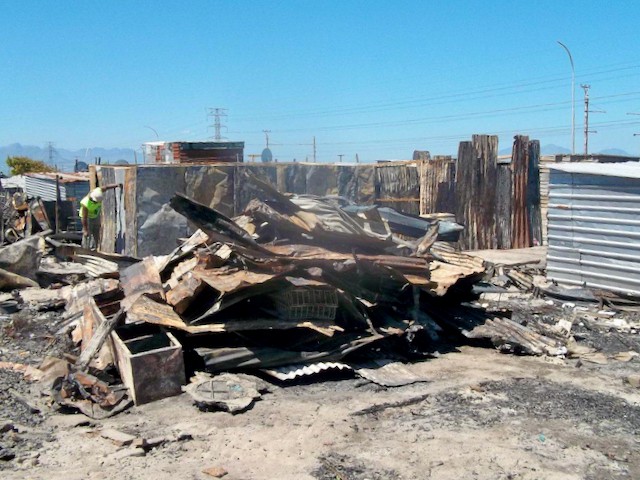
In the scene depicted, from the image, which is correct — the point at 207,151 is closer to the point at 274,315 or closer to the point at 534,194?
the point at 534,194

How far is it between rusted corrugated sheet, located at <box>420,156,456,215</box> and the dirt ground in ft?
27.2

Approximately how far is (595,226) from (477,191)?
478 cm

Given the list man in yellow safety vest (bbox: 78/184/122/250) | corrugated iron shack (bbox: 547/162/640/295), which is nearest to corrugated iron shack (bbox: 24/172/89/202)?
man in yellow safety vest (bbox: 78/184/122/250)

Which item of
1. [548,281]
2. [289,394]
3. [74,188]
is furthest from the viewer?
[74,188]

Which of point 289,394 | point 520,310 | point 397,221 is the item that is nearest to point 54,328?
point 289,394

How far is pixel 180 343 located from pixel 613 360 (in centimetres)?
552

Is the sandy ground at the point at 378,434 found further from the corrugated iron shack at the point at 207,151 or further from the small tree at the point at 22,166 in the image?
the small tree at the point at 22,166

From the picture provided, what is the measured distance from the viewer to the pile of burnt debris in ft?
22.2

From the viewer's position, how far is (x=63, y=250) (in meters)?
15.5

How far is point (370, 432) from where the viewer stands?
588 cm

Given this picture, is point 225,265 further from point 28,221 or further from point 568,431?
point 28,221

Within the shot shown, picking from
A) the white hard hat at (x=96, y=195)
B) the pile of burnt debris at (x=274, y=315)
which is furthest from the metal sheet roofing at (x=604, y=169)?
the white hard hat at (x=96, y=195)

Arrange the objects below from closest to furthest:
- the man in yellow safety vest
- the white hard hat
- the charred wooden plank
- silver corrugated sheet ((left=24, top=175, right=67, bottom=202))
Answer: the charred wooden plank → the white hard hat → the man in yellow safety vest → silver corrugated sheet ((left=24, top=175, right=67, bottom=202))

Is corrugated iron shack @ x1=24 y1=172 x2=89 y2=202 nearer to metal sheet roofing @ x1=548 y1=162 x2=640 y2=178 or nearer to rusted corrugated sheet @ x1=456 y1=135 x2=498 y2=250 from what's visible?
rusted corrugated sheet @ x1=456 y1=135 x2=498 y2=250
